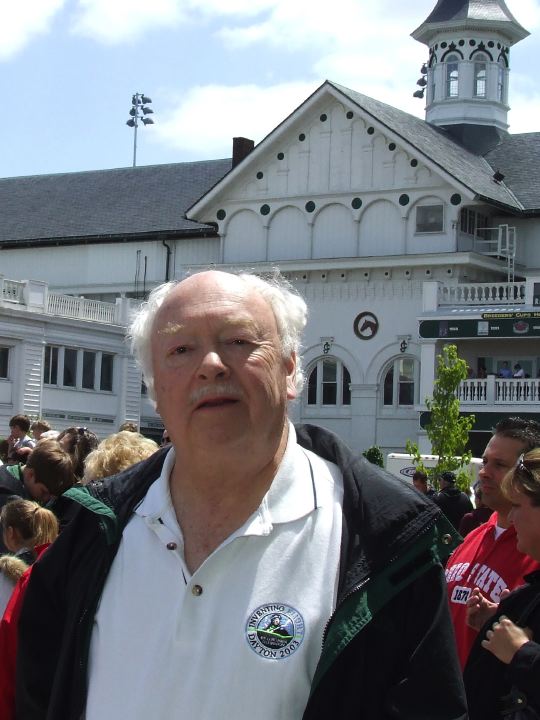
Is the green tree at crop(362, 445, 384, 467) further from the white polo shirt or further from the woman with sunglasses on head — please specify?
the white polo shirt

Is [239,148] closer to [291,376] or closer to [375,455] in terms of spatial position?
[375,455]

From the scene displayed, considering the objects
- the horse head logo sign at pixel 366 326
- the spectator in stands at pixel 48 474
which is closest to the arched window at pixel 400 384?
the horse head logo sign at pixel 366 326

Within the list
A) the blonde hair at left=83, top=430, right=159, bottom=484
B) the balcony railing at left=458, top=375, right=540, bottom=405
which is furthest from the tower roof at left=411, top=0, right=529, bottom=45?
the blonde hair at left=83, top=430, right=159, bottom=484

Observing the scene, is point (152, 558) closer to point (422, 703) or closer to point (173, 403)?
point (173, 403)

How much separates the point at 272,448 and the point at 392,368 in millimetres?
51578

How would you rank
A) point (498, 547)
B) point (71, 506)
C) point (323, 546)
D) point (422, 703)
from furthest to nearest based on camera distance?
point (71, 506) < point (498, 547) < point (323, 546) < point (422, 703)

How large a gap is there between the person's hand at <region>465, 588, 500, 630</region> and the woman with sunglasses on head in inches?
1.5

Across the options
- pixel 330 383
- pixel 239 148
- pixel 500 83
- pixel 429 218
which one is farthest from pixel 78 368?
pixel 500 83

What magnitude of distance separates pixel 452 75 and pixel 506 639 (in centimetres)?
6122

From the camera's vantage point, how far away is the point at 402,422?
178ft

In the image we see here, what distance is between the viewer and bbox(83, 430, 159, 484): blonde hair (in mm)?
6988

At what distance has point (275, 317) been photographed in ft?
12.3


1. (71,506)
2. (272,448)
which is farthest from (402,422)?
(272,448)

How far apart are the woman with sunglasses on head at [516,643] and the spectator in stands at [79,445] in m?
4.08
